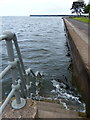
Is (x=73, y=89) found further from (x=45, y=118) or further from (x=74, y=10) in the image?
(x=74, y=10)

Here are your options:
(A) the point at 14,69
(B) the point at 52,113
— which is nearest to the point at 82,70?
(B) the point at 52,113

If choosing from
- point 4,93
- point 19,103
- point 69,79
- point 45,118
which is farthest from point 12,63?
point 69,79

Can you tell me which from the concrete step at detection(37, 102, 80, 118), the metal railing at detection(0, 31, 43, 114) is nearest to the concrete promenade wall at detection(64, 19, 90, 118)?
the concrete step at detection(37, 102, 80, 118)

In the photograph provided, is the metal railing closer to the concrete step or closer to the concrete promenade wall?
the concrete step

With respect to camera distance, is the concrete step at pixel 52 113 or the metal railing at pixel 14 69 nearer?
the metal railing at pixel 14 69

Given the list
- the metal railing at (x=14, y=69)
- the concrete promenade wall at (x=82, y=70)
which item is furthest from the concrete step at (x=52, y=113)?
the metal railing at (x=14, y=69)

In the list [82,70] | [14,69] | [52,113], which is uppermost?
[14,69]

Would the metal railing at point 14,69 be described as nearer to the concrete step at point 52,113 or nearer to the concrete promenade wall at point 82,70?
the concrete step at point 52,113

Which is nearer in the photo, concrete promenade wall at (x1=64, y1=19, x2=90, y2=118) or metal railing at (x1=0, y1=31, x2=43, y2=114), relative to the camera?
metal railing at (x1=0, y1=31, x2=43, y2=114)

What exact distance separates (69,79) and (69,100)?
2225mm

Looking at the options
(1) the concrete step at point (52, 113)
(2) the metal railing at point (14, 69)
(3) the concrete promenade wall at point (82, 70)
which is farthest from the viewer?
(3) the concrete promenade wall at point (82, 70)

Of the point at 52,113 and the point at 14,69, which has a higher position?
the point at 14,69

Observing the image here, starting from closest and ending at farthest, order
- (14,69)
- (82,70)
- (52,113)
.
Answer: (14,69) → (52,113) → (82,70)

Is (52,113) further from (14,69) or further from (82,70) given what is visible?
(82,70)
